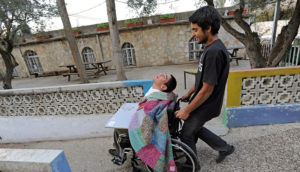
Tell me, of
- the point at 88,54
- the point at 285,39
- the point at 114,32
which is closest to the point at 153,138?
the point at 285,39

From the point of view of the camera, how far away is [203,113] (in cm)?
170

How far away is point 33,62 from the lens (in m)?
14.0

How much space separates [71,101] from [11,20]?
18.1ft

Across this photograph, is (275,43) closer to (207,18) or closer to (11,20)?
(207,18)

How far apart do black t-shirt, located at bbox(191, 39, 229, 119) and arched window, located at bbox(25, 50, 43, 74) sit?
52.6 feet

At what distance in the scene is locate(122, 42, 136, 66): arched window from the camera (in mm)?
12195

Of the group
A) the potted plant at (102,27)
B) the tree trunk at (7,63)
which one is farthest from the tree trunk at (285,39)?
the potted plant at (102,27)

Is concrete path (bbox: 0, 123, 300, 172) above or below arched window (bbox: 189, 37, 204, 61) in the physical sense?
below

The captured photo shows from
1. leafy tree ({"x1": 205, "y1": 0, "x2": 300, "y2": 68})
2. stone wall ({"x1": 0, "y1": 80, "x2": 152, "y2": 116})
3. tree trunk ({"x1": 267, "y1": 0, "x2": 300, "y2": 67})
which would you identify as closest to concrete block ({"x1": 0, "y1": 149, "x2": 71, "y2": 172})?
stone wall ({"x1": 0, "y1": 80, "x2": 152, "y2": 116})

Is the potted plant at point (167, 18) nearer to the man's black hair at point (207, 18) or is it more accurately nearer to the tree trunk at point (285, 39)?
the tree trunk at point (285, 39)

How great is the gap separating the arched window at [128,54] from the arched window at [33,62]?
800 cm

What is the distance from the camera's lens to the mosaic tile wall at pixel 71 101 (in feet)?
9.53

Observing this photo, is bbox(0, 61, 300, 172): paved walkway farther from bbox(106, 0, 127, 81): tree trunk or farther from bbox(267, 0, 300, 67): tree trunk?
bbox(106, 0, 127, 81): tree trunk

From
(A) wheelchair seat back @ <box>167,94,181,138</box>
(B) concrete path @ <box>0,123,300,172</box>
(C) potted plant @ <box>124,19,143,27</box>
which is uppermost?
(C) potted plant @ <box>124,19,143,27</box>
